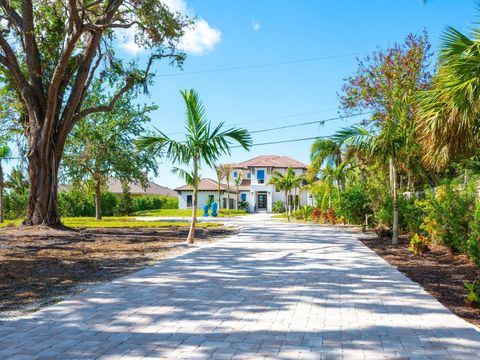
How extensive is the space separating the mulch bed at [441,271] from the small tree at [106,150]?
61.2 ft

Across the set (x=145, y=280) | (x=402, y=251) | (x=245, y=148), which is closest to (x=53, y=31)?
(x=245, y=148)

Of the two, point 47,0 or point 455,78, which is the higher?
point 47,0

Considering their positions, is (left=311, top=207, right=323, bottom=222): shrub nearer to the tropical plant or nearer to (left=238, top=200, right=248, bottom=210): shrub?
the tropical plant

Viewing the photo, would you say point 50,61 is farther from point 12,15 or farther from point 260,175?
point 260,175

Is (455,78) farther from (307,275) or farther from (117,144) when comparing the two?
(117,144)

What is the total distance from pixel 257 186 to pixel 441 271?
43698 mm

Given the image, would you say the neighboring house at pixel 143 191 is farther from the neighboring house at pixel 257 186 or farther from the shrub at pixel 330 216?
the shrub at pixel 330 216

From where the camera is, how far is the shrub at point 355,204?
61.7ft

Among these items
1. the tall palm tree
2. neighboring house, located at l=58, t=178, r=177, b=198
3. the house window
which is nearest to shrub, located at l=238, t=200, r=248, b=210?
the house window

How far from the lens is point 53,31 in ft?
54.9

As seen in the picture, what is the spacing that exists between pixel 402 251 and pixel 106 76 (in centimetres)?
1341

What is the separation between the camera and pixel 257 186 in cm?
5206

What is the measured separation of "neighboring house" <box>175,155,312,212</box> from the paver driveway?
4199 cm

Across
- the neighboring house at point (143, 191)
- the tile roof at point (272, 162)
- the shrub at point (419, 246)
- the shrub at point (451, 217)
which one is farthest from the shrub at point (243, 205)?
the shrub at point (419, 246)
